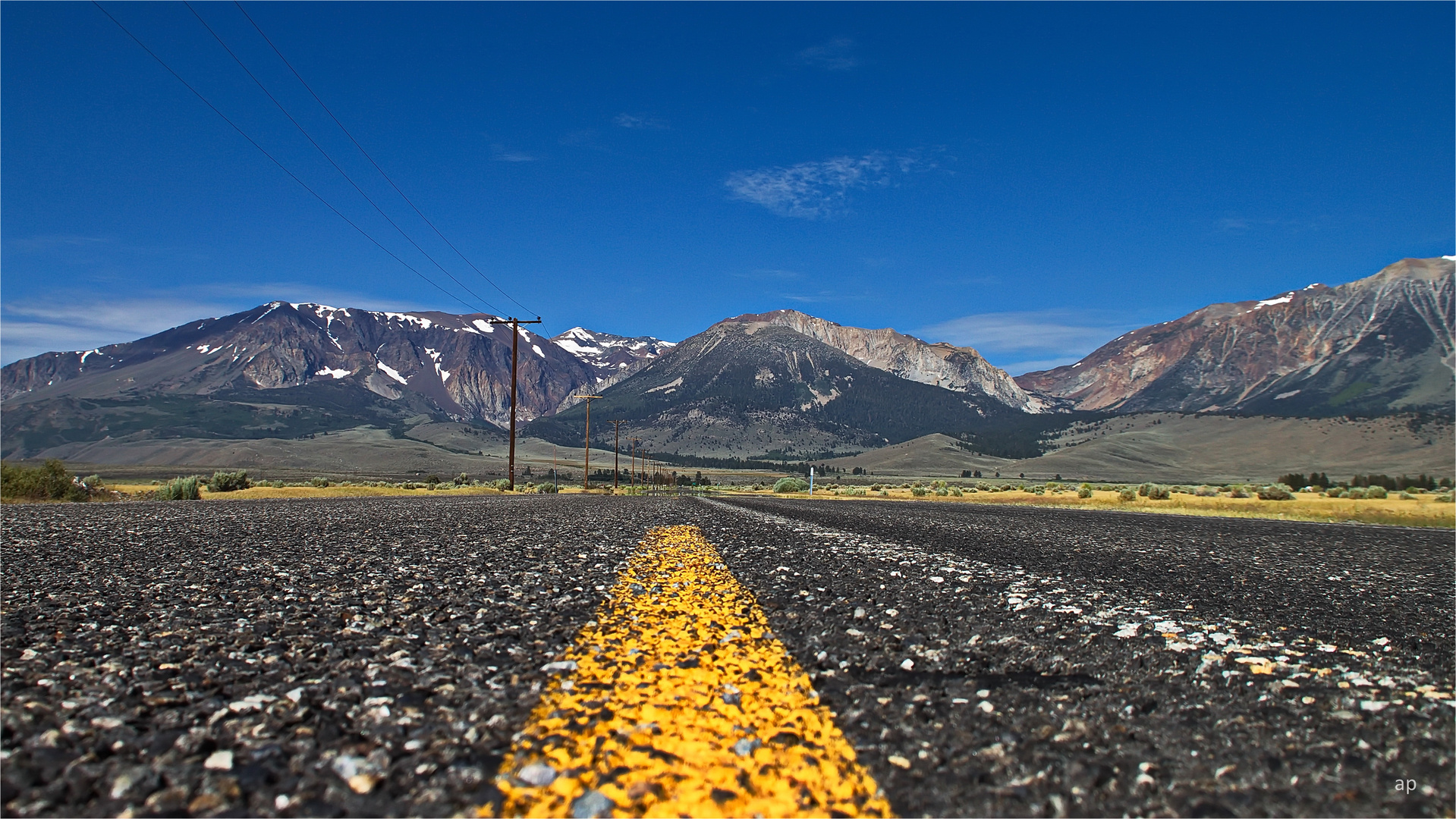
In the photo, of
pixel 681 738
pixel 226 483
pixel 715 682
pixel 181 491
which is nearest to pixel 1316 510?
pixel 715 682

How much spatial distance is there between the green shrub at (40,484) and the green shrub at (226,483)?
733 cm

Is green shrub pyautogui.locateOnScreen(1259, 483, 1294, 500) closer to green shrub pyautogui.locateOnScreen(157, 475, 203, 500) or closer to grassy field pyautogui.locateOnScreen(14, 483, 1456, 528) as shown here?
grassy field pyautogui.locateOnScreen(14, 483, 1456, 528)

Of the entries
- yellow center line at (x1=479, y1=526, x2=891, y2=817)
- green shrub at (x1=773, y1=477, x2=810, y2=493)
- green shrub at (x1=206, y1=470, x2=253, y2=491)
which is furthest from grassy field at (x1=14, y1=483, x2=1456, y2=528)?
green shrub at (x1=773, y1=477, x2=810, y2=493)

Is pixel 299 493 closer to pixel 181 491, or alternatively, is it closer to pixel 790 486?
pixel 181 491

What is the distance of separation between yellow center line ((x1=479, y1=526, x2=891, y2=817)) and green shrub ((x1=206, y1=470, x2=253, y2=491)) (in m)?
38.6

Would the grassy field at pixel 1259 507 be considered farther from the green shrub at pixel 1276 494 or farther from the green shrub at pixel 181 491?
the green shrub at pixel 1276 494

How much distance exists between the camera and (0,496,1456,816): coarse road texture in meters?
2.82

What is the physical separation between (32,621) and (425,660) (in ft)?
11.6

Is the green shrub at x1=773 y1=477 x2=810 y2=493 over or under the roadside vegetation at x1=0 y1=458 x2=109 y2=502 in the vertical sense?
under

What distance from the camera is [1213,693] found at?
417 cm

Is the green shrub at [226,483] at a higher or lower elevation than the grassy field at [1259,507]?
higher

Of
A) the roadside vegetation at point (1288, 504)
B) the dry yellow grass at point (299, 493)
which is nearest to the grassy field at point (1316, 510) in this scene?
the roadside vegetation at point (1288, 504)

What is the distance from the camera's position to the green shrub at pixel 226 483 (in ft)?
116

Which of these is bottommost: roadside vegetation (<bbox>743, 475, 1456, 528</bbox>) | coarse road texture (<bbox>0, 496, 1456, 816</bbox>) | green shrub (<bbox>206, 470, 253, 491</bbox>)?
roadside vegetation (<bbox>743, 475, 1456, 528</bbox>)
